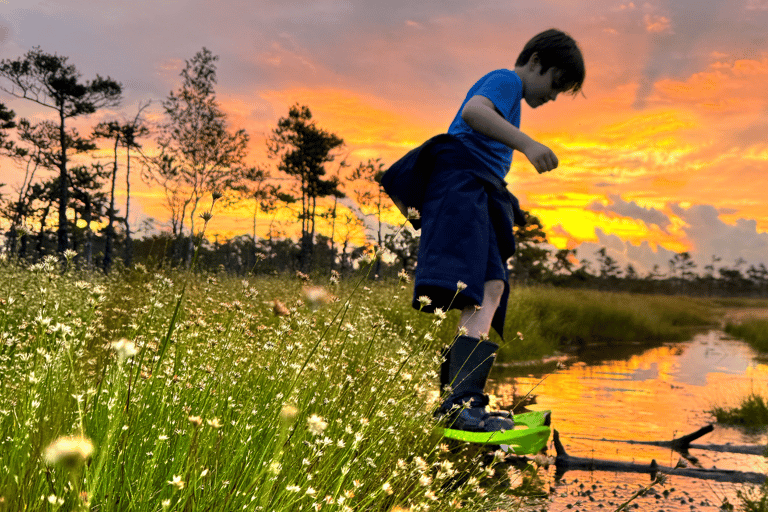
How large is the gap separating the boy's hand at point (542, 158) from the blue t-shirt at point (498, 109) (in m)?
0.56

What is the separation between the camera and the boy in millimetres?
3160

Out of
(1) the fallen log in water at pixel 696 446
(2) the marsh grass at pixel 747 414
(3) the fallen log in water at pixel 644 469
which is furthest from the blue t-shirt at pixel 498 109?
(2) the marsh grass at pixel 747 414

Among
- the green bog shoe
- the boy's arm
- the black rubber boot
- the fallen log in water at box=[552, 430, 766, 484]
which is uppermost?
the boy's arm

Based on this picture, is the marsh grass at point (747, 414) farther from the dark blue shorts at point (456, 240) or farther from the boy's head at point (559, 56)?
the boy's head at point (559, 56)

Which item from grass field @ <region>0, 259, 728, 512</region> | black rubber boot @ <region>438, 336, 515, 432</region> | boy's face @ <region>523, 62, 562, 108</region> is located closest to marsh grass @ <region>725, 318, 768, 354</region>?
boy's face @ <region>523, 62, 562, 108</region>

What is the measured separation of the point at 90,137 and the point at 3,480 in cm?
4065

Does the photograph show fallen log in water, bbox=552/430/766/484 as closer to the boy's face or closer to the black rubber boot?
the black rubber boot

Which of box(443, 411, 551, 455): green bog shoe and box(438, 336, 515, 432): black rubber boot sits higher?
box(438, 336, 515, 432): black rubber boot

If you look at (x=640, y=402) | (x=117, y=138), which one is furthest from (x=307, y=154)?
(x=640, y=402)

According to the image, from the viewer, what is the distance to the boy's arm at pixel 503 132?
9.19 ft

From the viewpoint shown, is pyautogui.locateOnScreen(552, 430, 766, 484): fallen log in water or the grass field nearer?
the grass field

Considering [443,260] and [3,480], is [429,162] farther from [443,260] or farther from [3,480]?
[3,480]

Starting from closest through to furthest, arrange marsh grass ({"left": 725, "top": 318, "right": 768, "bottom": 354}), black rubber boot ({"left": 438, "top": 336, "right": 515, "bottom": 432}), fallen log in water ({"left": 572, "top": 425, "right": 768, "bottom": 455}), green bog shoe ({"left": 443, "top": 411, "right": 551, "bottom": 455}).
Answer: green bog shoe ({"left": 443, "top": 411, "right": 551, "bottom": 455})
black rubber boot ({"left": 438, "top": 336, "right": 515, "bottom": 432})
fallen log in water ({"left": 572, "top": 425, "right": 768, "bottom": 455})
marsh grass ({"left": 725, "top": 318, "right": 768, "bottom": 354})

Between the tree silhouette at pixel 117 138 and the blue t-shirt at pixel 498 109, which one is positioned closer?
the blue t-shirt at pixel 498 109
